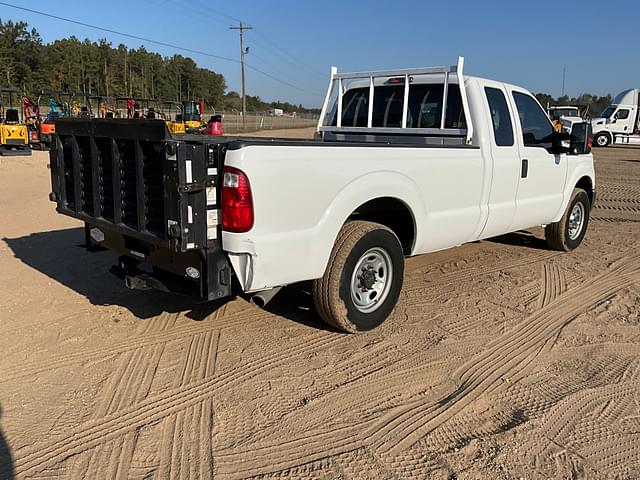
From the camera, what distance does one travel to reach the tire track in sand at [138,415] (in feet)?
10.3

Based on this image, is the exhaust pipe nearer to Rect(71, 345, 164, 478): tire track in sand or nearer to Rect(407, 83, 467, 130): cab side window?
Rect(71, 345, 164, 478): tire track in sand

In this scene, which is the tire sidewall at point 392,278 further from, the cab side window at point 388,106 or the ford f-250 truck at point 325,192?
the cab side window at point 388,106

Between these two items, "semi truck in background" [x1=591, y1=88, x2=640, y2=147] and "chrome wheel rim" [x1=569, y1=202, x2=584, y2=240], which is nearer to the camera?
"chrome wheel rim" [x1=569, y1=202, x2=584, y2=240]

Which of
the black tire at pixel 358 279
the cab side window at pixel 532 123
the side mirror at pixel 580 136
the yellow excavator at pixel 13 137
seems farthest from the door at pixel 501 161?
the yellow excavator at pixel 13 137

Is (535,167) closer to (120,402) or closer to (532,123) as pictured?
(532,123)

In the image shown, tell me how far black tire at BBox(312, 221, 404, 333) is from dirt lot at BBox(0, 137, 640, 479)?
0.63ft

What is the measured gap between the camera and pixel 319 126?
24.1 feet

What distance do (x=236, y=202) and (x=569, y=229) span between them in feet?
18.7

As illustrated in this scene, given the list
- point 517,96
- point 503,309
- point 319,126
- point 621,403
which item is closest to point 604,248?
point 517,96

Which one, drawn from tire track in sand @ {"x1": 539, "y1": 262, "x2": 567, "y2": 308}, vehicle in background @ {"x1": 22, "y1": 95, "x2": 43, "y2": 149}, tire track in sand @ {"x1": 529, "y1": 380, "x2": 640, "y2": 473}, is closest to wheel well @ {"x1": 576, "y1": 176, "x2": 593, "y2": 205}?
tire track in sand @ {"x1": 539, "y1": 262, "x2": 567, "y2": 308}

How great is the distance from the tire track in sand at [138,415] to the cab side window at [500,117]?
3.04 metres

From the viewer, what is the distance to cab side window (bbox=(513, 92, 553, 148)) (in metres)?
6.53

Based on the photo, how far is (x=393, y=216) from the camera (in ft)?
17.4

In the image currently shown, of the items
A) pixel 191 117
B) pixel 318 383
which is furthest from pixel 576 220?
pixel 191 117
